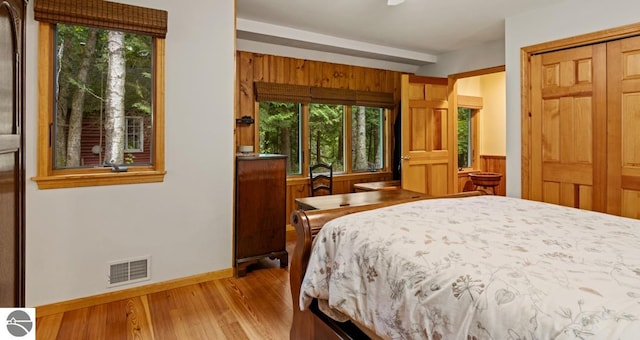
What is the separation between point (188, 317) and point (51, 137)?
1.54 m

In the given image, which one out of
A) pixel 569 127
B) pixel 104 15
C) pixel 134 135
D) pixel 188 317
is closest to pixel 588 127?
pixel 569 127

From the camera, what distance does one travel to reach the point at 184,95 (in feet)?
9.17

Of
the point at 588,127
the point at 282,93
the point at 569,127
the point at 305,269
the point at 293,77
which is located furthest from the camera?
the point at 293,77

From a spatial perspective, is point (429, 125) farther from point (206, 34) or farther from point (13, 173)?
point (13, 173)

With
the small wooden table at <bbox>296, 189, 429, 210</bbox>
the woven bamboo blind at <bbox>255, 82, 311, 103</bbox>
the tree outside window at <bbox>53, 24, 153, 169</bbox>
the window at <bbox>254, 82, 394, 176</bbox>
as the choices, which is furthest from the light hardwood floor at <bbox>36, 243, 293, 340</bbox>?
the woven bamboo blind at <bbox>255, 82, 311, 103</bbox>

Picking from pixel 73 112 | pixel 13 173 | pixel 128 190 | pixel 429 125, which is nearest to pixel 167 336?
pixel 128 190

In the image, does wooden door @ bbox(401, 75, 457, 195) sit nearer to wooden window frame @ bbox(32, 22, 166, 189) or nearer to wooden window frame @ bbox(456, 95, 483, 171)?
wooden window frame @ bbox(456, 95, 483, 171)

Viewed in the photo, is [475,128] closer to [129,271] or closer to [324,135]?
[324,135]

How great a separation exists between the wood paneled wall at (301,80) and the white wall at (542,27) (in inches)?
71.9

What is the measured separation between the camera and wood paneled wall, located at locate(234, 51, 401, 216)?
402 centimetres

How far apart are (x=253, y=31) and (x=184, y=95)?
132cm

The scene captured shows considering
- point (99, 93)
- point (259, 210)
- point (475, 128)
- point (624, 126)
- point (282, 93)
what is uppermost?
point (282, 93)

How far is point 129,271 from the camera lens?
2.64 meters

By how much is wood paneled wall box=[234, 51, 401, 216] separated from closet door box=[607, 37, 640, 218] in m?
2.65
